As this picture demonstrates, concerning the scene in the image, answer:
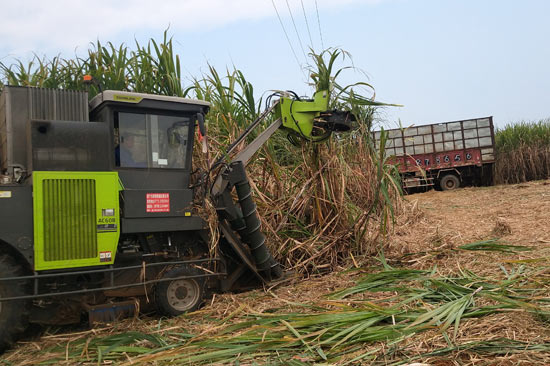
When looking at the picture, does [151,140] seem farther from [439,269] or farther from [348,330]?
[439,269]

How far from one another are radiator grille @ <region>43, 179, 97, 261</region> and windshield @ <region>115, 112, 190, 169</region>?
0.49 metres

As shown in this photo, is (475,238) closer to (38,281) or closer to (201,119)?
(201,119)

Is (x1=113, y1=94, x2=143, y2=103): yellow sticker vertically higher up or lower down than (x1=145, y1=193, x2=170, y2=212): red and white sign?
higher up

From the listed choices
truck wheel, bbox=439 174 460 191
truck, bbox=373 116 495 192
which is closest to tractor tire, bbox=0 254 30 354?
truck, bbox=373 116 495 192

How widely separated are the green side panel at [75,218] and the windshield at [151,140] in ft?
1.07

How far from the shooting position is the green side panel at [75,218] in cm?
428

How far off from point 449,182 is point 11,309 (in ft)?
51.2

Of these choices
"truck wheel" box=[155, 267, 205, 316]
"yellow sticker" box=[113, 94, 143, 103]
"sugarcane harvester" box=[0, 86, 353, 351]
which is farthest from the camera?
"truck wheel" box=[155, 267, 205, 316]

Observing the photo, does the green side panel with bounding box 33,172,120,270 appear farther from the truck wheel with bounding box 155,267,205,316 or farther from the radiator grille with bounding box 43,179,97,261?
the truck wheel with bounding box 155,267,205,316

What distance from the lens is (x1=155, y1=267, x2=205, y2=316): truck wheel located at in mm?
4840

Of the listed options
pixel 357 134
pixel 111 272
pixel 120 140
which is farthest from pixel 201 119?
pixel 357 134

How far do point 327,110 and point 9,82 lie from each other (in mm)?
5133

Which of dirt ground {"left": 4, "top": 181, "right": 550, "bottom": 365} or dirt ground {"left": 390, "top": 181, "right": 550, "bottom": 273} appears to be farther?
dirt ground {"left": 390, "top": 181, "right": 550, "bottom": 273}

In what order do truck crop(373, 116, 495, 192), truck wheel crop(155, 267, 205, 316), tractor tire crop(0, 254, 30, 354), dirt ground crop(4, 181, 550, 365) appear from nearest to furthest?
1. dirt ground crop(4, 181, 550, 365)
2. tractor tire crop(0, 254, 30, 354)
3. truck wheel crop(155, 267, 205, 316)
4. truck crop(373, 116, 495, 192)
